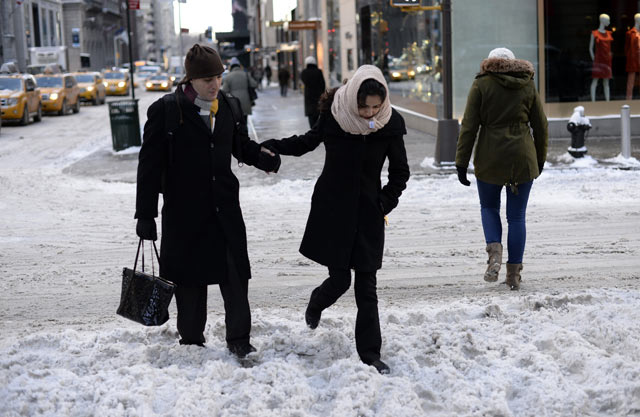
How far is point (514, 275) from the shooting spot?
7168 millimetres

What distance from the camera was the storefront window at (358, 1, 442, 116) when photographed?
2072cm

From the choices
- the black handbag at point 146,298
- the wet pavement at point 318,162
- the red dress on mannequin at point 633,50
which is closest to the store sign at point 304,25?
the wet pavement at point 318,162

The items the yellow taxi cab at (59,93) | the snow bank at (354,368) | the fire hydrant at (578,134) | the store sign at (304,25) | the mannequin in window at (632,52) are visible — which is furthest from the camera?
the store sign at (304,25)

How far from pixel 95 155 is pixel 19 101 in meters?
10.9

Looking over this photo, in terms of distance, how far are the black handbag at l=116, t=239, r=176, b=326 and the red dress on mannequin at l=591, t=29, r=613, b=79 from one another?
1611cm

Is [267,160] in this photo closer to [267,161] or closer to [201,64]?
[267,161]

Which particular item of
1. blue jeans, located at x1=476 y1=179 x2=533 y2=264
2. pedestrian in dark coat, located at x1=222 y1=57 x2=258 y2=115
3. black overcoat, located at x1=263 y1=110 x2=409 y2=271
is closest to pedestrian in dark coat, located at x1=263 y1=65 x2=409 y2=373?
black overcoat, located at x1=263 y1=110 x2=409 y2=271

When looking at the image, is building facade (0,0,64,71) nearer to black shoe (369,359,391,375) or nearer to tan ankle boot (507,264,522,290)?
tan ankle boot (507,264,522,290)

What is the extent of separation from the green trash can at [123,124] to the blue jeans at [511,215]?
1295 centimetres

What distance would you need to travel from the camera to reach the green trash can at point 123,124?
19.1 metres

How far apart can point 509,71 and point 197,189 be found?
2876 mm

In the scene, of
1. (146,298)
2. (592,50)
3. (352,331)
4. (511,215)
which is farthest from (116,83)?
(146,298)

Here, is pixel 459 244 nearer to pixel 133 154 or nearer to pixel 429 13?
pixel 133 154

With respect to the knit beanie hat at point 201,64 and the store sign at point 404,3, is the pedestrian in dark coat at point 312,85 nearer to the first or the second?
the store sign at point 404,3
